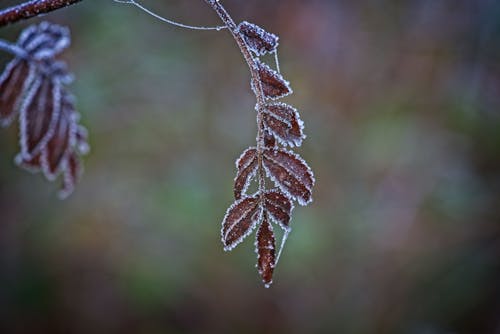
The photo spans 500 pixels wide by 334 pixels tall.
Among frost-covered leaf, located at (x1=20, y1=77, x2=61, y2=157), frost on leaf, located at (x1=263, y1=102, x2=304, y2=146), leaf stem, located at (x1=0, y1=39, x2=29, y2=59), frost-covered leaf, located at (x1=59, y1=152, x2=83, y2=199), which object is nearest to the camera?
frost on leaf, located at (x1=263, y1=102, x2=304, y2=146)

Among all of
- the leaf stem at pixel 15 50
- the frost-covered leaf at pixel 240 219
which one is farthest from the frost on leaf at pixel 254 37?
the leaf stem at pixel 15 50

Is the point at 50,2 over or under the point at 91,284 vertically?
under

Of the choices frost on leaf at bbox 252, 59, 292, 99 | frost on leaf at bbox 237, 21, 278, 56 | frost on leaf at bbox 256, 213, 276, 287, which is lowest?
frost on leaf at bbox 256, 213, 276, 287

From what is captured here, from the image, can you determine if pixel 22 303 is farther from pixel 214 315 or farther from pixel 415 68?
pixel 415 68

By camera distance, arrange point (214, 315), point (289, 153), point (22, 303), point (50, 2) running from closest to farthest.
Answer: point (50, 2), point (289, 153), point (22, 303), point (214, 315)

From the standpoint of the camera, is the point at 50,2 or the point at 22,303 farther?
the point at 22,303

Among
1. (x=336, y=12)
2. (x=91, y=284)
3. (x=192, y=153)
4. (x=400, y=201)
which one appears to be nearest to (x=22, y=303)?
(x=91, y=284)

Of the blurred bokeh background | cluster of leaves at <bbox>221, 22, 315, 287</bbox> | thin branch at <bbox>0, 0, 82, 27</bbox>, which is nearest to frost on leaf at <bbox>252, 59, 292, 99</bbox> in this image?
cluster of leaves at <bbox>221, 22, 315, 287</bbox>

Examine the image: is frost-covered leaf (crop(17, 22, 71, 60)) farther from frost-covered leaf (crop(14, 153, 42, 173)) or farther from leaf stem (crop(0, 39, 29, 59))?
frost-covered leaf (crop(14, 153, 42, 173))
